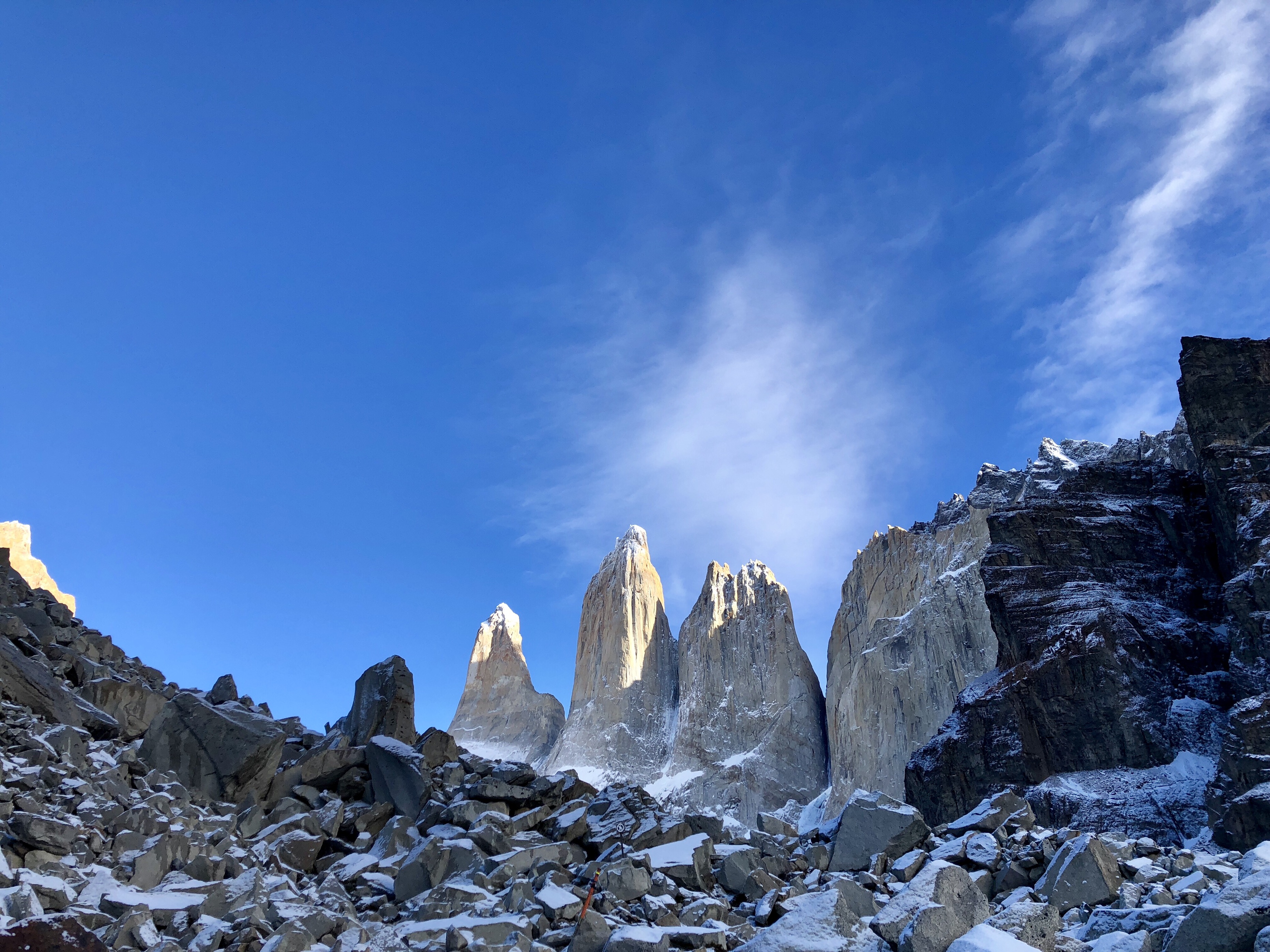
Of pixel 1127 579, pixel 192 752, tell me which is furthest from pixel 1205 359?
pixel 192 752

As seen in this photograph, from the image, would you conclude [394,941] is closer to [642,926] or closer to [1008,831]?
[642,926]

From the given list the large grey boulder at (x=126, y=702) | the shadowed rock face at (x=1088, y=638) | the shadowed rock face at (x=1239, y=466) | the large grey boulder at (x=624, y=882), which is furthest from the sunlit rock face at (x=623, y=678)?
the large grey boulder at (x=624, y=882)

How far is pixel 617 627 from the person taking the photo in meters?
160

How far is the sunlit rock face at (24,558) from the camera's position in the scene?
54.1 meters

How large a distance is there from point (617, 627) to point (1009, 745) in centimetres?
8740

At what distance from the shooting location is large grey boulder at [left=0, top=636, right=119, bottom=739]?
52.1 feet

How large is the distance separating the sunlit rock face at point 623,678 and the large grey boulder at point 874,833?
12785 centimetres

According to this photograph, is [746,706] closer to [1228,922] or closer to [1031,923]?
[1031,923]

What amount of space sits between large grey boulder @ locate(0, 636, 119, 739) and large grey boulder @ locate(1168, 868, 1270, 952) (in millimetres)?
18151

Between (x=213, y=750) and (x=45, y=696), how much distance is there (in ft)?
11.1

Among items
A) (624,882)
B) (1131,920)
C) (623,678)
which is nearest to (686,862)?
(624,882)

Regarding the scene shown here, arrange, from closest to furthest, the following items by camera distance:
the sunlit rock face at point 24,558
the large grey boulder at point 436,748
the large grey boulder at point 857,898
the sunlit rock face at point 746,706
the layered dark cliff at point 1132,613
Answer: the large grey boulder at point 857,898 → the large grey boulder at point 436,748 → the sunlit rock face at point 24,558 → the layered dark cliff at point 1132,613 → the sunlit rock face at point 746,706

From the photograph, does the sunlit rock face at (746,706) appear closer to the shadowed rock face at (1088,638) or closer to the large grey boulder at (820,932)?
the shadowed rock face at (1088,638)

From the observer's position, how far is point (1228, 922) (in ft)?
26.4
